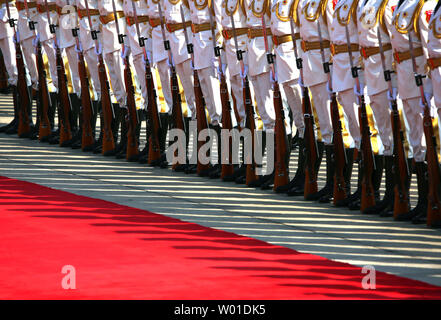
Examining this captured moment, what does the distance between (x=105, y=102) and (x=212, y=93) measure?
5.33ft

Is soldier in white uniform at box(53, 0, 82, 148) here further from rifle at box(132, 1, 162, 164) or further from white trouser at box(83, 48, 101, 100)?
rifle at box(132, 1, 162, 164)

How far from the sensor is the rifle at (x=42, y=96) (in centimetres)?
1253

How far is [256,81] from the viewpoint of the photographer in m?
10.0

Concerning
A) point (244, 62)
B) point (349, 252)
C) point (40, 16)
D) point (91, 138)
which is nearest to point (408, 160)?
point (349, 252)

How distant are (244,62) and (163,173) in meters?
1.50

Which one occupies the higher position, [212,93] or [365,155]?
[212,93]

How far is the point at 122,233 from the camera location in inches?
313

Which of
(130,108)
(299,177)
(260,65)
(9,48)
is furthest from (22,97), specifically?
(299,177)

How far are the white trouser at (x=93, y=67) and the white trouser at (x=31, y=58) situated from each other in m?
0.99

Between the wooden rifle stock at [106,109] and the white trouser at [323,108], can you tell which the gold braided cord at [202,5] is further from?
the wooden rifle stock at [106,109]

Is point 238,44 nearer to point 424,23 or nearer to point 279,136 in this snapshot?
point 279,136

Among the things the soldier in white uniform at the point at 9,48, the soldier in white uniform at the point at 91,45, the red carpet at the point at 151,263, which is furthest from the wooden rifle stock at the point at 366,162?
the soldier in white uniform at the point at 9,48

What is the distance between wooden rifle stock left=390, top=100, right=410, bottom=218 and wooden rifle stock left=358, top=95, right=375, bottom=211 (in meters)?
0.33
